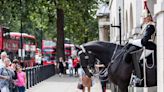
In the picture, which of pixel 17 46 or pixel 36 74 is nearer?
pixel 36 74

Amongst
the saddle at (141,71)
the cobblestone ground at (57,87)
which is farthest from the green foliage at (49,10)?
the saddle at (141,71)

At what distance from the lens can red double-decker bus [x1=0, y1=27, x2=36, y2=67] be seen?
1775 inches

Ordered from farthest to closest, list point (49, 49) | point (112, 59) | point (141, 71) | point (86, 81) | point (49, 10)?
point (49, 49) → point (49, 10) → point (86, 81) → point (112, 59) → point (141, 71)

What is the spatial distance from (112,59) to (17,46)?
42.6 metres

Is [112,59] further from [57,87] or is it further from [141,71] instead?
[57,87]

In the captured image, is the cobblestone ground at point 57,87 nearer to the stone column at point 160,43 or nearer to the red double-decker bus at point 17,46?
the red double-decker bus at point 17,46

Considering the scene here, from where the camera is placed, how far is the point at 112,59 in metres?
11.4

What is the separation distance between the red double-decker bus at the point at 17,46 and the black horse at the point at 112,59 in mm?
29522

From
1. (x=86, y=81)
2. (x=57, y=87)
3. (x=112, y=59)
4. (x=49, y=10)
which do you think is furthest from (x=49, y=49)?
(x=112, y=59)

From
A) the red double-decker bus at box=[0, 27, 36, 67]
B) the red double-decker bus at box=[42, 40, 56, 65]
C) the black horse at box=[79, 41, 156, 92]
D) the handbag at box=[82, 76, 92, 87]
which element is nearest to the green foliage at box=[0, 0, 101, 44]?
the red double-decker bus at box=[0, 27, 36, 67]

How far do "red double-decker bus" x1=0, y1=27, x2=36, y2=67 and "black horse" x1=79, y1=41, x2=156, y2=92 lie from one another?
2952 cm

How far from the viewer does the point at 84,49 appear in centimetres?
1226

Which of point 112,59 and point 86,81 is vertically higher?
point 112,59

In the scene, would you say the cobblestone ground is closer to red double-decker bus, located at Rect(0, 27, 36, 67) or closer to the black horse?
red double-decker bus, located at Rect(0, 27, 36, 67)
